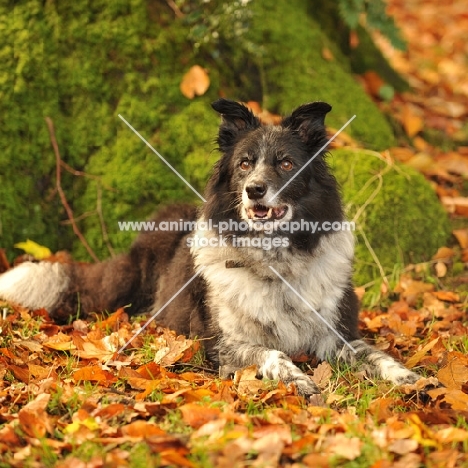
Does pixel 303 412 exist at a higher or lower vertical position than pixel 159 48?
lower

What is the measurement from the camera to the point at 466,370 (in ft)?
13.5

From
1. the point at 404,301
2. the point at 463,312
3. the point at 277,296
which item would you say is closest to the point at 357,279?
the point at 404,301

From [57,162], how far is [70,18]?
4.55 feet

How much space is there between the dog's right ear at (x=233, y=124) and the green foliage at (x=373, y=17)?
3.07m

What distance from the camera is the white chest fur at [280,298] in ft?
14.9

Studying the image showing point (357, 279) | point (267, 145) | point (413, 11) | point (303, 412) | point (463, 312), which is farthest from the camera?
point (413, 11)

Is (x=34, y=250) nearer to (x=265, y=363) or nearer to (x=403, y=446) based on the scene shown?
(x=265, y=363)

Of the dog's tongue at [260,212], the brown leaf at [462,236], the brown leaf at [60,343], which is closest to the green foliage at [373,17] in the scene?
the brown leaf at [462,236]

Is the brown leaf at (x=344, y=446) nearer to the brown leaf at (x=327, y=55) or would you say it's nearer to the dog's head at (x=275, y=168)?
the dog's head at (x=275, y=168)

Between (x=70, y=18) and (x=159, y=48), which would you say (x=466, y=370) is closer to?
(x=159, y=48)

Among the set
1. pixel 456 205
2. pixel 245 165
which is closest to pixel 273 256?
pixel 245 165

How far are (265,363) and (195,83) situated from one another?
10.6 feet

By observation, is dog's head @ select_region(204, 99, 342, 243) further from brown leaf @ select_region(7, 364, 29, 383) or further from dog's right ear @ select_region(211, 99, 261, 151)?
brown leaf @ select_region(7, 364, 29, 383)

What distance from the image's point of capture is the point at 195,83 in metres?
6.43
